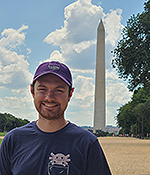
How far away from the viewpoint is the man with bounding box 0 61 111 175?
2.24m

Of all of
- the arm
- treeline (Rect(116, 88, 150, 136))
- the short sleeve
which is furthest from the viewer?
treeline (Rect(116, 88, 150, 136))

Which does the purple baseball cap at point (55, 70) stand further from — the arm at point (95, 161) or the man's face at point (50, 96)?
the arm at point (95, 161)

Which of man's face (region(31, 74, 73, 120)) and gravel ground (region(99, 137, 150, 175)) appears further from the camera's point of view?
gravel ground (region(99, 137, 150, 175))

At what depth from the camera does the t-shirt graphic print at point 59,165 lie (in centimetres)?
218

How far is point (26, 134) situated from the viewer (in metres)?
2.41

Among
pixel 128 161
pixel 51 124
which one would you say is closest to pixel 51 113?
pixel 51 124

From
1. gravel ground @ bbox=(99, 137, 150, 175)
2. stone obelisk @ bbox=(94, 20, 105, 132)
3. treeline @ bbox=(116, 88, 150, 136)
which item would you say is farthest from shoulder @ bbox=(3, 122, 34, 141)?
treeline @ bbox=(116, 88, 150, 136)

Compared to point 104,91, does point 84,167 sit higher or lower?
lower

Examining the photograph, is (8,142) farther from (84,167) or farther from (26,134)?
(84,167)

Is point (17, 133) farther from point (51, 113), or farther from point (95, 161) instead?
point (95, 161)

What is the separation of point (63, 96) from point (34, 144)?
0.41 m

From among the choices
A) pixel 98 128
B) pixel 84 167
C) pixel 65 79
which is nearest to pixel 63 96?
pixel 65 79

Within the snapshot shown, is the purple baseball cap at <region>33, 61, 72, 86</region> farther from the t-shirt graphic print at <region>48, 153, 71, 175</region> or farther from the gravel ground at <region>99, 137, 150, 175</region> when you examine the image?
the gravel ground at <region>99, 137, 150, 175</region>

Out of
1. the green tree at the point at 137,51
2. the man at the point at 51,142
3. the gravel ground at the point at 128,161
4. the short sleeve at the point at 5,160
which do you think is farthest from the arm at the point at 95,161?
the green tree at the point at 137,51
